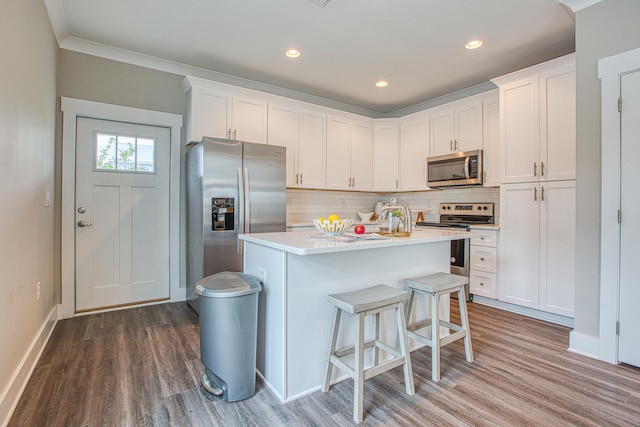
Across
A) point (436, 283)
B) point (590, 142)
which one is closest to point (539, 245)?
point (590, 142)

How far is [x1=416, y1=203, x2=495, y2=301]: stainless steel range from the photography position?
12.2 feet

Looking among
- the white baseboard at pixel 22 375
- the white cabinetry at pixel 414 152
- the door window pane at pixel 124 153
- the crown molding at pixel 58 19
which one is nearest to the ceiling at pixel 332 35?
the crown molding at pixel 58 19

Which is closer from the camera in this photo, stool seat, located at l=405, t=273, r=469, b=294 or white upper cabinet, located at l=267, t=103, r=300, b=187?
stool seat, located at l=405, t=273, r=469, b=294

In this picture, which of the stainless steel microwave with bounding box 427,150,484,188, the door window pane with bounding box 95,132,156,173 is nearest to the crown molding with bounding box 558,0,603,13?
the stainless steel microwave with bounding box 427,150,484,188

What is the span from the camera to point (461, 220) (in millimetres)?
4121

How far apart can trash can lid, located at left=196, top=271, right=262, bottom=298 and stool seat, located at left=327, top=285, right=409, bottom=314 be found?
1.48ft

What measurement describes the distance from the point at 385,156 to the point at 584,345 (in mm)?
3216

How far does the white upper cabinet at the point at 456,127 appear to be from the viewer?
3824mm

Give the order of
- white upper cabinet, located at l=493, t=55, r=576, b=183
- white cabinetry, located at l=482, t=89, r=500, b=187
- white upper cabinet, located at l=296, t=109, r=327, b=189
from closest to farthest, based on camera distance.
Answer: white upper cabinet, located at l=493, t=55, r=576, b=183 < white cabinetry, located at l=482, t=89, r=500, b=187 < white upper cabinet, located at l=296, t=109, r=327, b=189

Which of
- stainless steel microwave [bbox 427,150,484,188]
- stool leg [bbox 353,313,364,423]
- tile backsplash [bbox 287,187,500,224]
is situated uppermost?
stainless steel microwave [bbox 427,150,484,188]

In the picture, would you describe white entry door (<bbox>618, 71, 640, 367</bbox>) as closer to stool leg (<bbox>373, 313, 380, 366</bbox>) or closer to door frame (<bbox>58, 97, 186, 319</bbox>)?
stool leg (<bbox>373, 313, 380, 366</bbox>)

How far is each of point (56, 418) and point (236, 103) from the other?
120 inches

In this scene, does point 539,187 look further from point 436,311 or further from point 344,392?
point 344,392

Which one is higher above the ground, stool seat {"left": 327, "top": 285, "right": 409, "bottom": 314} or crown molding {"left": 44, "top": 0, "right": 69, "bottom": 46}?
crown molding {"left": 44, "top": 0, "right": 69, "bottom": 46}
